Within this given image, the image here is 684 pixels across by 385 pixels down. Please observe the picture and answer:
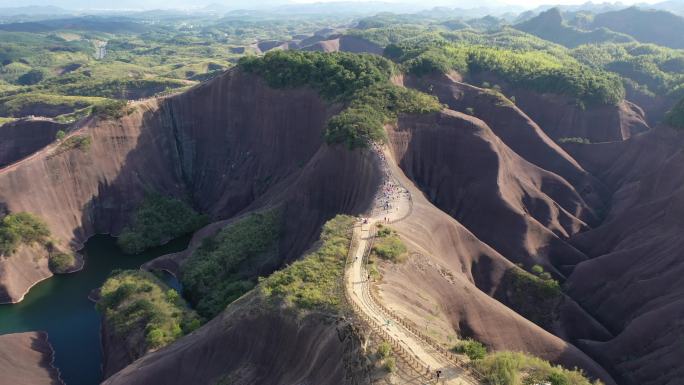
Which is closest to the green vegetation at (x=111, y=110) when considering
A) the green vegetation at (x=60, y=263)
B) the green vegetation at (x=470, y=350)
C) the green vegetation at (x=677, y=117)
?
the green vegetation at (x=60, y=263)

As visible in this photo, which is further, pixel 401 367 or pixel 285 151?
pixel 285 151

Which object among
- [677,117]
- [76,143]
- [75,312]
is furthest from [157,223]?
[677,117]

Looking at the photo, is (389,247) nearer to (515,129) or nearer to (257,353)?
(257,353)

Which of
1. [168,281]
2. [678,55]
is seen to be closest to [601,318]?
[168,281]

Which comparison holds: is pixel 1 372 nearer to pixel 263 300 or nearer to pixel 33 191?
pixel 263 300

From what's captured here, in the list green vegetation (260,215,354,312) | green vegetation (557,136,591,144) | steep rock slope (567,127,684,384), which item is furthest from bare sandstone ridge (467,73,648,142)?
green vegetation (260,215,354,312)

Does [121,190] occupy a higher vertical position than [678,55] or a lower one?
lower

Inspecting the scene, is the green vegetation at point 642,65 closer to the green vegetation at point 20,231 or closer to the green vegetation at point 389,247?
the green vegetation at point 389,247

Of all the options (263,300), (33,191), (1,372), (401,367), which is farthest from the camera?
(33,191)
